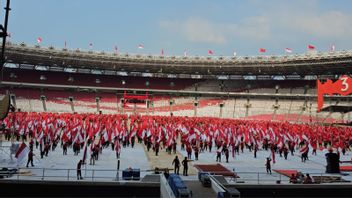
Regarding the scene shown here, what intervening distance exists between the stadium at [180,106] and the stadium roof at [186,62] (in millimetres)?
197

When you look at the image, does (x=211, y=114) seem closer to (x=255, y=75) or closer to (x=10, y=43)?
(x=255, y=75)

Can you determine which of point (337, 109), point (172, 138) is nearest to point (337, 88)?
point (337, 109)

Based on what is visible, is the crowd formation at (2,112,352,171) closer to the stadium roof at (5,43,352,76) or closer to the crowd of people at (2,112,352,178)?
the crowd of people at (2,112,352,178)

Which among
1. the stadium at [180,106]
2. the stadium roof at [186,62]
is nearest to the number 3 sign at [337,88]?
the stadium at [180,106]

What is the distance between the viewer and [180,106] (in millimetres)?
67688

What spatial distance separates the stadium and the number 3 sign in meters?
0.13

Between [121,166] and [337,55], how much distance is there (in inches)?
1685

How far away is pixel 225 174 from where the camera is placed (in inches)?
664

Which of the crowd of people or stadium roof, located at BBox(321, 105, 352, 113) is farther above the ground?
stadium roof, located at BBox(321, 105, 352, 113)

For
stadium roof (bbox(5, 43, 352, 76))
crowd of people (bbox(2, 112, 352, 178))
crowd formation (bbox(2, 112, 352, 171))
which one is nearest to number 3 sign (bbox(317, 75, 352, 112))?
stadium roof (bbox(5, 43, 352, 76))

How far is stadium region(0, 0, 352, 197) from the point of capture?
2534 centimetres

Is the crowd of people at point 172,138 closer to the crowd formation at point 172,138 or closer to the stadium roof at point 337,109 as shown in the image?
the crowd formation at point 172,138

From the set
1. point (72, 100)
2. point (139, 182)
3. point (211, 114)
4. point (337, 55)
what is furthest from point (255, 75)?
point (139, 182)

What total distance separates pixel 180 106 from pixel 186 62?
942 cm
